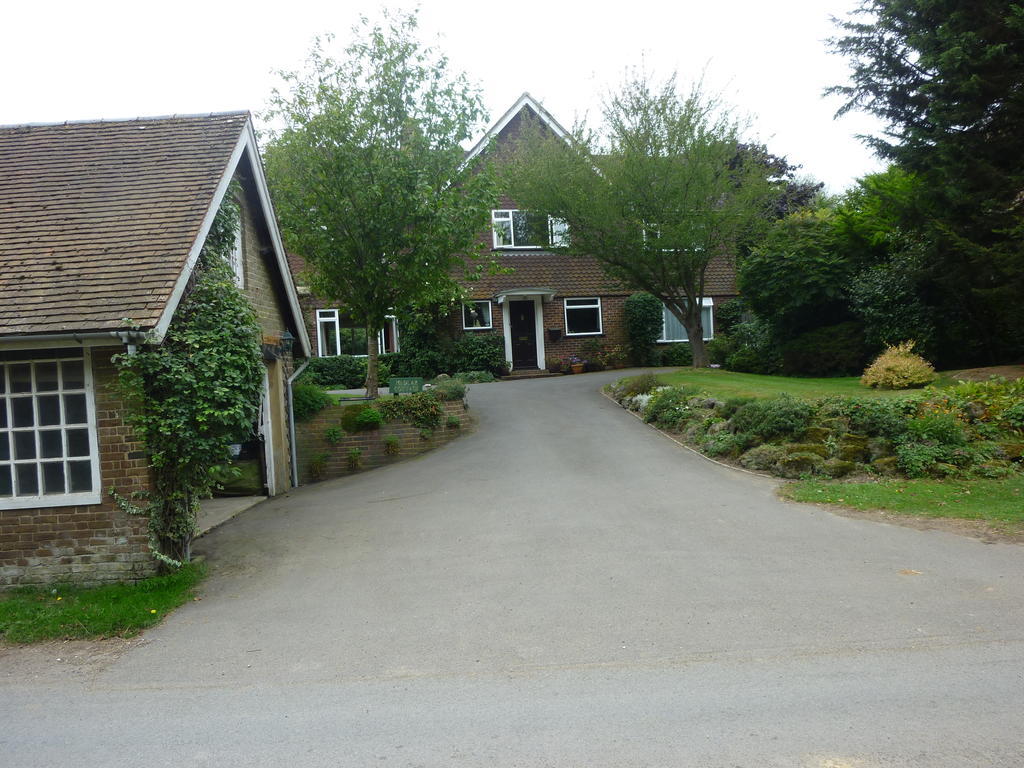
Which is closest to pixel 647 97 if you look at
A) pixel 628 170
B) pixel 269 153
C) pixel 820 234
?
pixel 628 170

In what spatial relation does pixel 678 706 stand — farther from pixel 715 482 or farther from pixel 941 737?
pixel 715 482

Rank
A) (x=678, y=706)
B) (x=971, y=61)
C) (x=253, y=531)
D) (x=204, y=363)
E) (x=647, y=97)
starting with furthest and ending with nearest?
1. (x=647, y=97)
2. (x=971, y=61)
3. (x=253, y=531)
4. (x=204, y=363)
5. (x=678, y=706)

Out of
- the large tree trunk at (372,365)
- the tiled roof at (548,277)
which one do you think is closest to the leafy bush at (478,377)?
the tiled roof at (548,277)

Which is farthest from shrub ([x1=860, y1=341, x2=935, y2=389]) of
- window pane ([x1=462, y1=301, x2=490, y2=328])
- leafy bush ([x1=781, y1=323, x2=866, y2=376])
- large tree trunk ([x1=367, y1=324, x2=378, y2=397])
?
window pane ([x1=462, y1=301, x2=490, y2=328])

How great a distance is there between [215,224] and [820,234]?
17750 mm

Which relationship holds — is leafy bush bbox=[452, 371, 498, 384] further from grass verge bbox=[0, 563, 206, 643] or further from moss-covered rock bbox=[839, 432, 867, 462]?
grass verge bbox=[0, 563, 206, 643]

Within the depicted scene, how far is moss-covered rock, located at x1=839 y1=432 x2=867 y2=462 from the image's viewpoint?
37.2 feet

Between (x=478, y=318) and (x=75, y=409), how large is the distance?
1875 cm

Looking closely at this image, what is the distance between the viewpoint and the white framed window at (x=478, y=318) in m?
26.3

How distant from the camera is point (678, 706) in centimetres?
472

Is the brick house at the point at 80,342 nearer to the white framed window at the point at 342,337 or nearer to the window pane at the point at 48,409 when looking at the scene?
the window pane at the point at 48,409

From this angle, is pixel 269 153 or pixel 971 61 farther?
pixel 269 153

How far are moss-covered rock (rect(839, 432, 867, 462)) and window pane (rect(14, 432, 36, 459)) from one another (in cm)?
1069

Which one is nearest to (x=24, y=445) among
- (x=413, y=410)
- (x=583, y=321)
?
(x=413, y=410)
